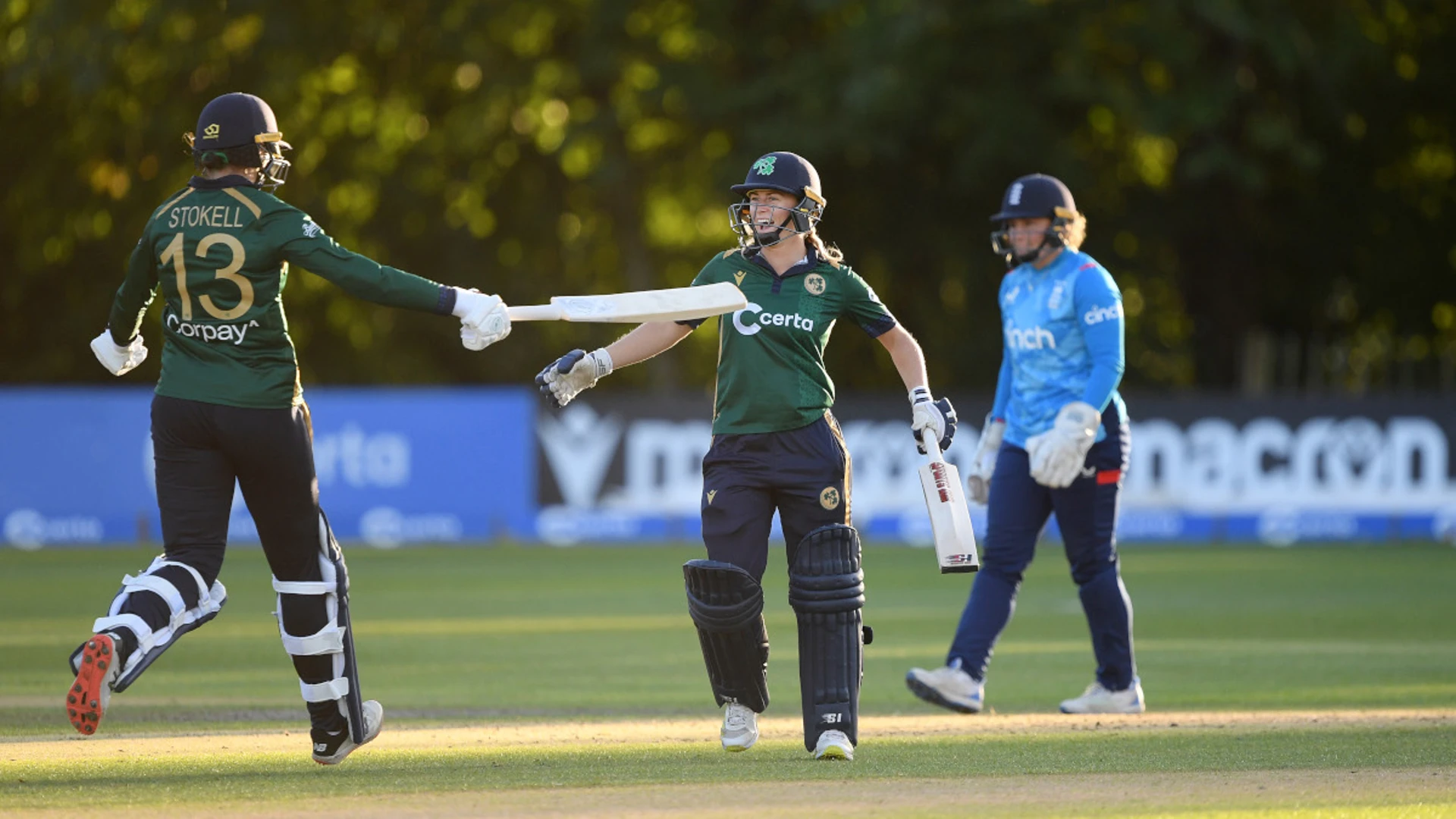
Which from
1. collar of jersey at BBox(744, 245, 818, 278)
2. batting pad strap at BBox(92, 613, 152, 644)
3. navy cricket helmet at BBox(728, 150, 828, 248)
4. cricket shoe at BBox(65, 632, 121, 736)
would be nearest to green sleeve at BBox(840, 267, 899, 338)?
collar of jersey at BBox(744, 245, 818, 278)

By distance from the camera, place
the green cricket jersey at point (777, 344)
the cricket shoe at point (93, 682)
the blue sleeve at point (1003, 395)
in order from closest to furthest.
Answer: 1. the cricket shoe at point (93, 682)
2. the green cricket jersey at point (777, 344)
3. the blue sleeve at point (1003, 395)

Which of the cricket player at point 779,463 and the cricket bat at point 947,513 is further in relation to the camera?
the cricket bat at point 947,513

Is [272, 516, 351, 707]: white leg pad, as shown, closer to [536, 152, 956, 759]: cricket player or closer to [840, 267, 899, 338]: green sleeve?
[536, 152, 956, 759]: cricket player

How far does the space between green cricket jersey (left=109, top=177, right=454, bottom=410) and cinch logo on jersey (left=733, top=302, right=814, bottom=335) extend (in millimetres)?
1073

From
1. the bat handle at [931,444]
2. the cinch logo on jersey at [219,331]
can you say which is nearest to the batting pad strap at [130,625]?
the cinch logo on jersey at [219,331]

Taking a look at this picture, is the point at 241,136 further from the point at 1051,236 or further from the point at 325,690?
the point at 1051,236

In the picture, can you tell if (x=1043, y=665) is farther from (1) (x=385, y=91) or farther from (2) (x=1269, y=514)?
(1) (x=385, y=91)

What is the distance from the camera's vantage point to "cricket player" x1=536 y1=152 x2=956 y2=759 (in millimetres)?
6680

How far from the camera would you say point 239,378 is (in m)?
6.23

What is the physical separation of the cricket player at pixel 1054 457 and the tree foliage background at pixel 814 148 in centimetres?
1596

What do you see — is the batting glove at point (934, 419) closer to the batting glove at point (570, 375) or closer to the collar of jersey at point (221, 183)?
the batting glove at point (570, 375)

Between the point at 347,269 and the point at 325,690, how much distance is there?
1324 millimetres

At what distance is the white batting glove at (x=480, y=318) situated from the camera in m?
6.21

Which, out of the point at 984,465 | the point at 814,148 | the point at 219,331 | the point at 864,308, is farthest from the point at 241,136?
the point at 814,148
